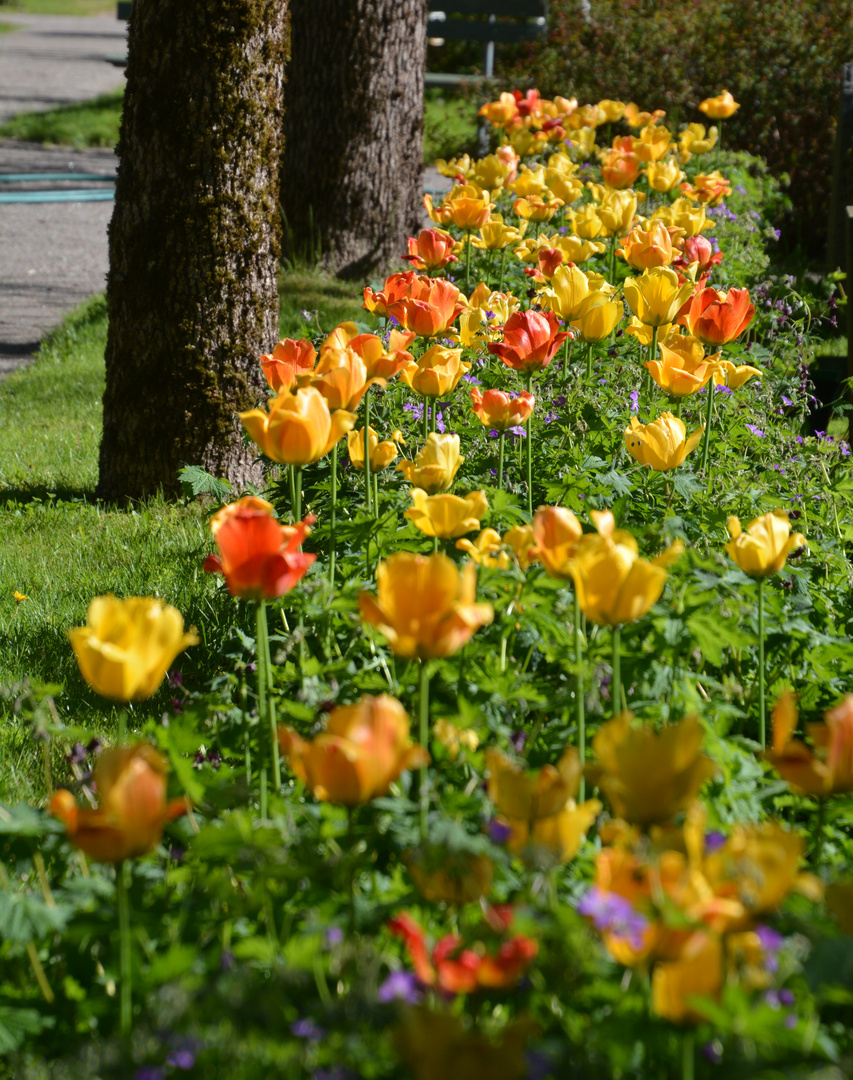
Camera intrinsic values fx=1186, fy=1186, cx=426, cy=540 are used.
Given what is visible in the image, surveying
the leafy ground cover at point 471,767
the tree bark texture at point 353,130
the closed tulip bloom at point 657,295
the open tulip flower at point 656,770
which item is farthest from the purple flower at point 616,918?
the tree bark texture at point 353,130

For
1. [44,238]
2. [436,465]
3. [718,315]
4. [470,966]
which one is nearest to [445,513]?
[436,465]

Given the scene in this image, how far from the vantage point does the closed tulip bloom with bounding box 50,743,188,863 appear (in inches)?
48.0

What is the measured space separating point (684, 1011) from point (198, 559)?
2.94m

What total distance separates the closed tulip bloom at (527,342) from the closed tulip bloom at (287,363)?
42cm

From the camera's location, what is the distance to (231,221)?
4.09m

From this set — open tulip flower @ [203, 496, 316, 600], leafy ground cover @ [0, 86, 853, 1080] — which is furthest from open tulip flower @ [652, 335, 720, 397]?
open tulip flower @ [203, 496, 316, 600]

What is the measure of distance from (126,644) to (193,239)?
2922mm

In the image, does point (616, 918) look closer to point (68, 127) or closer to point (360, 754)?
point (360, 754)

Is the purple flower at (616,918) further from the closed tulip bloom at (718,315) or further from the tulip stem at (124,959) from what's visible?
the closed tulip bloom at (718,315)

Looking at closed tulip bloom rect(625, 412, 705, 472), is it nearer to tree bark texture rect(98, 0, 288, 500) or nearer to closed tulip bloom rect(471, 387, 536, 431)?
closed tulip bloom rect(471, 387, 536, 431)

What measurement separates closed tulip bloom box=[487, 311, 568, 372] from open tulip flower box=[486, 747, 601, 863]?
1.50 meters

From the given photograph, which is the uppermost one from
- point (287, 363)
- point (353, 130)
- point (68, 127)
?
point (353, 130)

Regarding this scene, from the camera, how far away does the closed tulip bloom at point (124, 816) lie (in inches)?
48.0

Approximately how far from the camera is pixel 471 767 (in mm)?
1921
